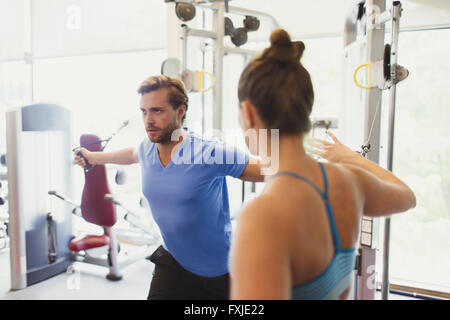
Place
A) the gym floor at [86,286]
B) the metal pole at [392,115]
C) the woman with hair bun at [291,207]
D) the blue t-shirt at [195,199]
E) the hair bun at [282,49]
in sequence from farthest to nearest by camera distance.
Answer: the gym floor at [86,286] → the metal pole at [392,115] → the blue t-shirt at [195,199] → the hair bun at [282,49] → the woman with hair bun at [291,207]

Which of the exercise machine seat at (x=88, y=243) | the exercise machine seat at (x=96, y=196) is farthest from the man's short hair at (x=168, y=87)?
the exercise machine seat at (x=88, y=243)

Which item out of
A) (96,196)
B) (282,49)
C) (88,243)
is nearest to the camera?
(282,49)

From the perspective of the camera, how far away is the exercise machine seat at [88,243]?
9.70ft

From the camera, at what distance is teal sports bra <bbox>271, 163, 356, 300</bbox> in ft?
2.17

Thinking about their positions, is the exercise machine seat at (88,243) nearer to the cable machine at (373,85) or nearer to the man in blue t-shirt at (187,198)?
the man in blue t-shirt at (187,198)

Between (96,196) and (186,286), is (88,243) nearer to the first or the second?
(96,196)

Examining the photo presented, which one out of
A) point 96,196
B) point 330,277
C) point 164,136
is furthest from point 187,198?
point 96,196

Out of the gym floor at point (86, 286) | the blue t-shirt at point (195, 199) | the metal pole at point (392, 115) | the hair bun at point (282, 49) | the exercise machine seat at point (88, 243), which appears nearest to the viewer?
the hair bun at point (282, 49)

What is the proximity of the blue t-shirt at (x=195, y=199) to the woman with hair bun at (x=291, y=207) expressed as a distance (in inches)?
28.5

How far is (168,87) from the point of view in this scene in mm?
1596

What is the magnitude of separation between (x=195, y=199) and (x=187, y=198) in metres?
0.03

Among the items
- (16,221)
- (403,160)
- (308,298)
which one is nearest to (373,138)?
(403,160)

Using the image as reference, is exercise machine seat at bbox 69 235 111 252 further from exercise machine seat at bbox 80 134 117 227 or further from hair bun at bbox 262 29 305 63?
hair bun at bbox 262 29 305 63

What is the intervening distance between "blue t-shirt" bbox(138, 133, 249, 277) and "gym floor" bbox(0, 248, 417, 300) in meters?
1.40
